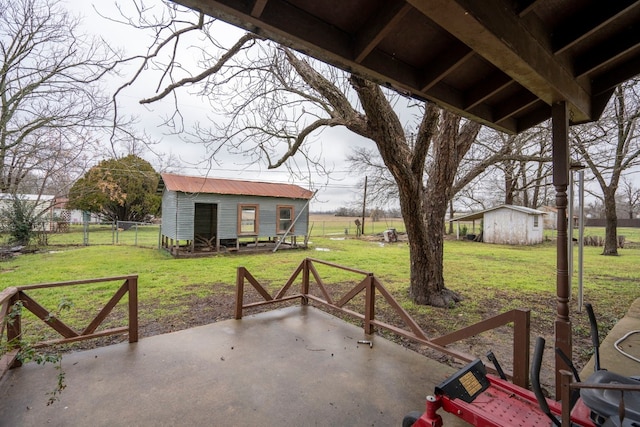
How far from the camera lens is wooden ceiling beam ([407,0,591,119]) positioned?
139 centimetres

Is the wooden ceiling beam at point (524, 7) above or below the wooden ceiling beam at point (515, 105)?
above

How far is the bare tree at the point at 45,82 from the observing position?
6.98 metres

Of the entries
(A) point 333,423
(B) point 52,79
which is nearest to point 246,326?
(A) point 333,423

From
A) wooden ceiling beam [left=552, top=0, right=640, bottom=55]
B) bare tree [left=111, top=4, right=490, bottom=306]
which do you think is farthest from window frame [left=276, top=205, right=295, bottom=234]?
wooden ceiling beam [left=552, top=0, right=640, bottom=55]

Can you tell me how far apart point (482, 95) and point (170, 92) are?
3.75 meters

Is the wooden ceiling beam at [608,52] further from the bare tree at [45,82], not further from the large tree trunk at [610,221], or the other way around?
the large tree trunk at [610,221]

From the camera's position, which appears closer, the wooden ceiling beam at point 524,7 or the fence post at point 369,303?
the wooden ceiling beam at point 524,7

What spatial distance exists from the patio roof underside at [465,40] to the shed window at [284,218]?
12.1 metres

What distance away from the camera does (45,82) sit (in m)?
7.77

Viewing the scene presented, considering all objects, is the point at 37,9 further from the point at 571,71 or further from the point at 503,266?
the point at 503,266

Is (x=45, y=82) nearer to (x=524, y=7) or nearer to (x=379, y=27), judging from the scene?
(x=379, y=27)

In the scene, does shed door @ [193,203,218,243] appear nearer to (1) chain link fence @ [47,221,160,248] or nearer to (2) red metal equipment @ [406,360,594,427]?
(1) chain link fence @ [47,221,160,248]

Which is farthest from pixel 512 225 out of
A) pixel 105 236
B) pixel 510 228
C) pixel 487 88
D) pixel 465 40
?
pixel 105 236

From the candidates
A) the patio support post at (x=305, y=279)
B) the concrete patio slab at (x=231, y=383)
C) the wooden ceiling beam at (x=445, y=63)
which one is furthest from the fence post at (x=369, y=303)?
the wooden ceiling beam at (x=445, y=63)
